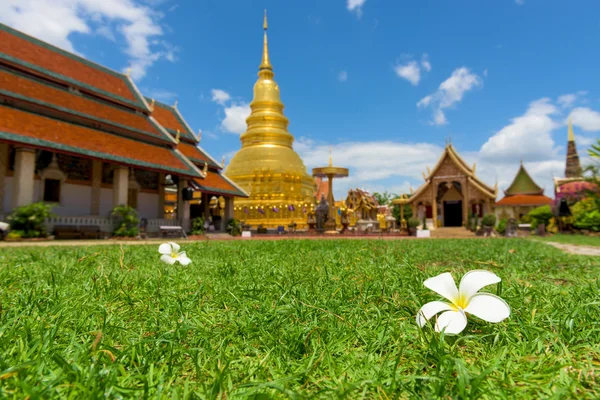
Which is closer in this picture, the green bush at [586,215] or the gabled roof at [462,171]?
the green bush at [586,215]

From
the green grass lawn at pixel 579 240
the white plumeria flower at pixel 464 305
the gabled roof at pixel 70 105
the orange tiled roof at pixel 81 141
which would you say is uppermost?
the gabled roof at pixel 70 105

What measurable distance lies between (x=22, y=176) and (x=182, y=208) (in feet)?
21.1

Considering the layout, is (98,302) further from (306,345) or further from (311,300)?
(306,345)

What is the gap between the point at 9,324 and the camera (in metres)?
1.32

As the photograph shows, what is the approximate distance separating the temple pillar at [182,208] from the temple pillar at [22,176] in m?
5.99

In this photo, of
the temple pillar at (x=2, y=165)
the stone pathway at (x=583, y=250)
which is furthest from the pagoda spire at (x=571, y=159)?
the temple pillar at (x=2, y=165)

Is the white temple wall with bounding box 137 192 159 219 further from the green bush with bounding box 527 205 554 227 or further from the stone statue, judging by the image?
the green bush with bounding box 527 205 554 227

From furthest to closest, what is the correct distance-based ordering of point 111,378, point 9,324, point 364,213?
1. point 364,213
2. point 9,324
3. point 111,378

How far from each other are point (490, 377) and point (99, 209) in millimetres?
16525

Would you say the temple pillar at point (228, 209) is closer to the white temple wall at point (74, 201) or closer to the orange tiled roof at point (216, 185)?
the orange tiled roof at point (216, 185)

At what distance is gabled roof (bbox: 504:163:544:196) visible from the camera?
28.9m

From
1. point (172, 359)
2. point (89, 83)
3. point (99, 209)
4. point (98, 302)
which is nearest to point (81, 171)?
point (99, 209)

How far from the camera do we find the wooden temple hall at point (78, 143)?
11.7 m

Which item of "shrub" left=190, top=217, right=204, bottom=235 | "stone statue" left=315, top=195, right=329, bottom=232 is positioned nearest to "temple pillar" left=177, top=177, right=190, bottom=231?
"shrub" left=190, top=217, right=204, bottom=235
